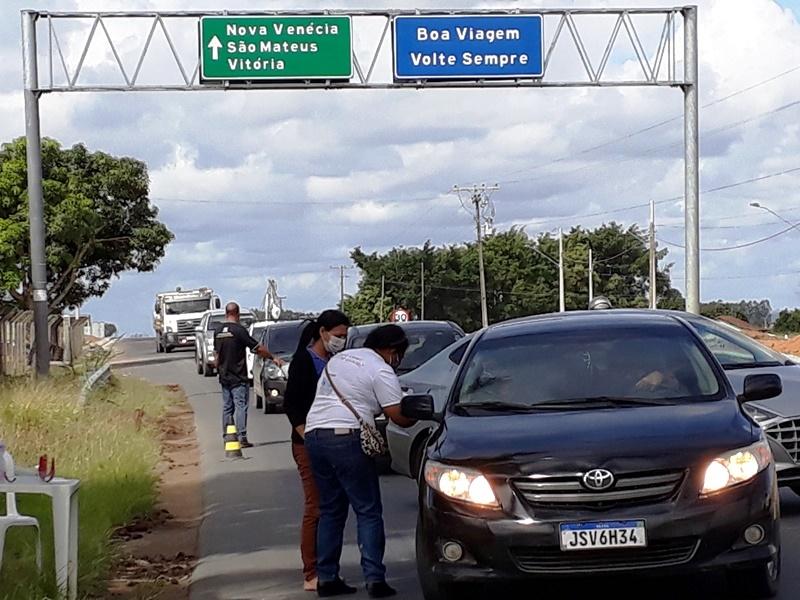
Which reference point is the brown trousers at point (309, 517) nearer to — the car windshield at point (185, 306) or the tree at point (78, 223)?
the tree at point (78, 223)

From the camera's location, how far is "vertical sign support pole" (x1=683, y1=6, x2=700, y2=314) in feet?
87.3

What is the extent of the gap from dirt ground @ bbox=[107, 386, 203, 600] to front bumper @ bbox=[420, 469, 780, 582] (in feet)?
8.55

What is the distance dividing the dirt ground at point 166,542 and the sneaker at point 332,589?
93cm

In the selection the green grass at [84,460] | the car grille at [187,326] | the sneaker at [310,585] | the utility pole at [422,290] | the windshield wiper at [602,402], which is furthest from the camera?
the utility pole at [422,290]

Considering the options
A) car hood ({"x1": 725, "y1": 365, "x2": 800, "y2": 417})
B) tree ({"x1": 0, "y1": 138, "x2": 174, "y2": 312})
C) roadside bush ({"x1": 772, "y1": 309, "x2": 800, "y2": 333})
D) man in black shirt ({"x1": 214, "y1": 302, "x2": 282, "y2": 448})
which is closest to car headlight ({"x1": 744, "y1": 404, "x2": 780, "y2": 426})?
car hood ({"x1": 725, "y1": 365, "x2": 800, "y2": 417})

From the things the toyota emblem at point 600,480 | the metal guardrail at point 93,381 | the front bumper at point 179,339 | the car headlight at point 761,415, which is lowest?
the front bumper at point 179,339

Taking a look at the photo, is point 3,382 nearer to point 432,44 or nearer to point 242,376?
point 242,376

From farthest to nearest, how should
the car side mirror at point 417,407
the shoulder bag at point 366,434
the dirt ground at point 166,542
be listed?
1. the dirt ground at point 166,542
2. the shoulder bag at point 366,434
3. the car side mirror at point 417,407

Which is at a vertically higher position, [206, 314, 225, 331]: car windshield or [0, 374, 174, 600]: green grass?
[206, 314, 225, 331]: car windshield

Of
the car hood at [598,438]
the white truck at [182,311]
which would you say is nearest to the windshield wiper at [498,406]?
the car hood at [598,438]

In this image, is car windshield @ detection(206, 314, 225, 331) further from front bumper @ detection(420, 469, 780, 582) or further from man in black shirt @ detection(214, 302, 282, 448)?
front bumper @ detection(420, 469, 780, 582)

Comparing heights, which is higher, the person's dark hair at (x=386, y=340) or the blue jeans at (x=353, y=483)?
the person's dark hair at (x=386, y=340)

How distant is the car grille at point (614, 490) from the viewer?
7.59m

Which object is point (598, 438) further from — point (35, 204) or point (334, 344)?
point (35, 204)
